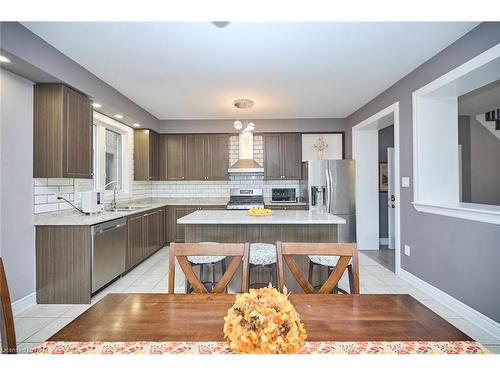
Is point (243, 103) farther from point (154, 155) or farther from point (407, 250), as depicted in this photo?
point (407, 250)

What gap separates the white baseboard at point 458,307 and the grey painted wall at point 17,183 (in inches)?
167

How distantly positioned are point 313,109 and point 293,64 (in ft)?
6.56

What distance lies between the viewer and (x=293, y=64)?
2881 millimetres

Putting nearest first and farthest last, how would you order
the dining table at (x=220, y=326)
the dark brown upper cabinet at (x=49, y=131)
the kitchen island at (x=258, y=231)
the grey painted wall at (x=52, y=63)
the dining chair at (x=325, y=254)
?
the dining table at (x=220, y=326), the dining chair at (x=325, y=254), the grey painted wall at (x=52, y=63), the dark brown upper cabinet at (x=49, y=131), the kitchen island at (x=258, y=231)

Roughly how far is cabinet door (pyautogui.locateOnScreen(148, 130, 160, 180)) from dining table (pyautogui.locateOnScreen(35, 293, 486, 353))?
13.9 feet

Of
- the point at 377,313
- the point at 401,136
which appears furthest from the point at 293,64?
the point at 377,313

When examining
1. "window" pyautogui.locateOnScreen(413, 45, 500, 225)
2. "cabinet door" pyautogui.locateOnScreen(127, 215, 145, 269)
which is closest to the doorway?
"window" pyautogui.locateOnScreen(413, 45, 500, 225)

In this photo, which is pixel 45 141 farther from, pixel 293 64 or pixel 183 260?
pixel 293 64

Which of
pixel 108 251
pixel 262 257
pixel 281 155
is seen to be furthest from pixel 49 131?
pixel 281 155

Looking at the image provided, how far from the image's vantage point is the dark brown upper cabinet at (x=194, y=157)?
18.1ft

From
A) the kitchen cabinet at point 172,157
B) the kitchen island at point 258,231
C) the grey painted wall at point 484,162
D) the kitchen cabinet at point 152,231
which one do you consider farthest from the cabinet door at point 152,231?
the grey painted wall at point 484,162

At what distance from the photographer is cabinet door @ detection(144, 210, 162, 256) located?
4.27 metres

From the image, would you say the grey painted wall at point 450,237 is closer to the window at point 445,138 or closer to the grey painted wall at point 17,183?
the window at point 445,138
